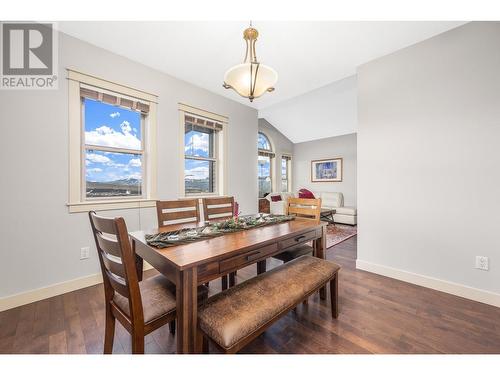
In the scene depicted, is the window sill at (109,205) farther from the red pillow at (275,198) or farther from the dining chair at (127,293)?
the red pillow at (275,198)

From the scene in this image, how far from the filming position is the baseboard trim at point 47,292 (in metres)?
1.77

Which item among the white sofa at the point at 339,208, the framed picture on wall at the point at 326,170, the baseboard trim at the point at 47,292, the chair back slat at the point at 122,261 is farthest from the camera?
the framed picture on wall at the point at 326,170

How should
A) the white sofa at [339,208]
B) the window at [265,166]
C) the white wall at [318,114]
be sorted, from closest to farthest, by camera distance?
the white wall at [318,114]
the white sofa at [339,208]
the window at [265,166]

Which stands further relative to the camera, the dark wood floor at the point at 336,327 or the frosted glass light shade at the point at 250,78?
the frosted glass light shade at the point at 250,78

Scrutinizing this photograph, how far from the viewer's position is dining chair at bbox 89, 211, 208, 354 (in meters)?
0.93

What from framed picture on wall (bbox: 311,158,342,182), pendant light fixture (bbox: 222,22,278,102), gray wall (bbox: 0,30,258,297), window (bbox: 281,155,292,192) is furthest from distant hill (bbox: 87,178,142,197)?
framed picture on wall (bbox: 311,158,342,182)

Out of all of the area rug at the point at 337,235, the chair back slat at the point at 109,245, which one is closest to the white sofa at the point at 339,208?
the area rug at the point at 337,235

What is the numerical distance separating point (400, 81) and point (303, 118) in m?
3.62

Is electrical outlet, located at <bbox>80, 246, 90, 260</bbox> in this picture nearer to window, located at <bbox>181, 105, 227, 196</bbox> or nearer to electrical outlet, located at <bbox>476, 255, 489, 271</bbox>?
window, located at <bbox>181, 105, 227, 196</bbox>

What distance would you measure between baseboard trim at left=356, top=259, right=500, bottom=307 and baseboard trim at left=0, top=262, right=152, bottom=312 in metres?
3.11

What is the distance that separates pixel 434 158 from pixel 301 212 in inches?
58.6

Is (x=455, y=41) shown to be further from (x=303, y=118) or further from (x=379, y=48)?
(x=303, y=118)

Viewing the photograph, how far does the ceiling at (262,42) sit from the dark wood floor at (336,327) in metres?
2.59
